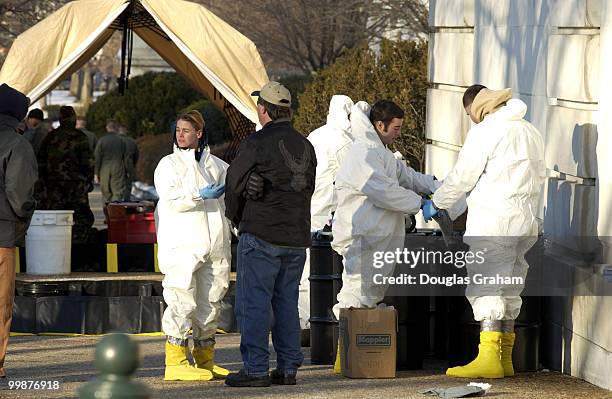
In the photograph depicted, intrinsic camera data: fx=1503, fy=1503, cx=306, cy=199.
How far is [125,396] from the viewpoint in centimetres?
401

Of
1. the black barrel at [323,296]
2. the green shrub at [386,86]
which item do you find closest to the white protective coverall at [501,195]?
the black barrel at [323,296]

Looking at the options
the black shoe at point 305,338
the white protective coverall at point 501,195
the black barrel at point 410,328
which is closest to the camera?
the white protective coverall at point 501,195

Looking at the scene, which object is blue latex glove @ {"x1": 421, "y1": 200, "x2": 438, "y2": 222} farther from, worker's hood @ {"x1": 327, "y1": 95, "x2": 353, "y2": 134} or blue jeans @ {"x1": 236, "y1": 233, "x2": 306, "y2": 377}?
worker's hood @ {"x1": 327, "y1": 95, "x2": 353, "y2": 134}

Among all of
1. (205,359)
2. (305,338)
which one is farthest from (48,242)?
(205,359)

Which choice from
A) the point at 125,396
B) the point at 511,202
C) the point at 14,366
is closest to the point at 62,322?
the point at 14,366

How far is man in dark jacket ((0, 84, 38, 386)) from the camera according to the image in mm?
9703

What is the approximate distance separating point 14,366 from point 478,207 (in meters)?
3.59

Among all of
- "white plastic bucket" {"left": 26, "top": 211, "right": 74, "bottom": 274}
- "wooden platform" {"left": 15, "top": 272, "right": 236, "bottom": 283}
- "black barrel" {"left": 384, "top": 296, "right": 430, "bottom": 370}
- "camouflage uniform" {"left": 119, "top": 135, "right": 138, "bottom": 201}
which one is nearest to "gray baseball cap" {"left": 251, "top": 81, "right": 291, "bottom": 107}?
"black barrel" {"left": 384, "top": 296, "right": 430, "bottom": 370}

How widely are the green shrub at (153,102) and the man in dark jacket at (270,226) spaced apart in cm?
2422

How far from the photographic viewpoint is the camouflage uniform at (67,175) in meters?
17.6

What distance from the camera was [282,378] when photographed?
9.71 meters

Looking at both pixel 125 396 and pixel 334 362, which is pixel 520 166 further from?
pixel 125 396

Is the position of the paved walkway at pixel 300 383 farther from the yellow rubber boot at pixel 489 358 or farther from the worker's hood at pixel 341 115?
the worker's hood at pixel 341 115

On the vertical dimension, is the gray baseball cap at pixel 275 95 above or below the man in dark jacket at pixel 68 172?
above
